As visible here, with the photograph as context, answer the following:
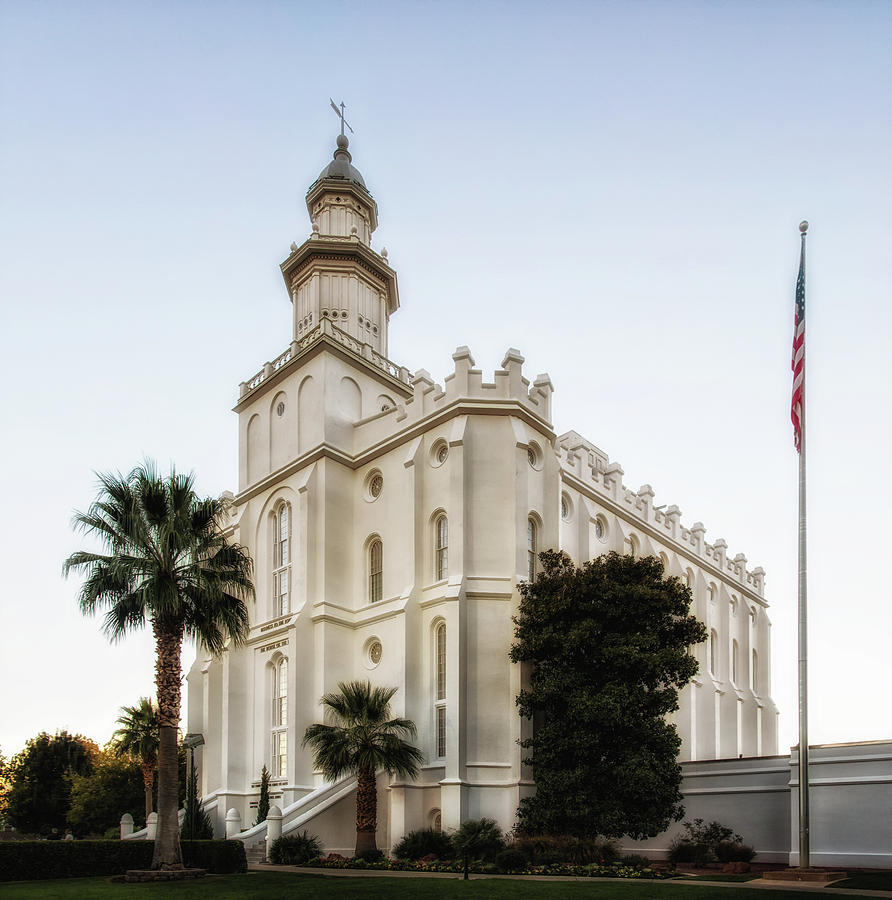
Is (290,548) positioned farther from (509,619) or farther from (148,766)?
(148,766)

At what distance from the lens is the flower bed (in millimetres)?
20609

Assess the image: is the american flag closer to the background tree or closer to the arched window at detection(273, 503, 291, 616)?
the arched window at detection(273, 503, 291, 616)

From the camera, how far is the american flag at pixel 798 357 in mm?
20906

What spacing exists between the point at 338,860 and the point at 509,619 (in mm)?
8676

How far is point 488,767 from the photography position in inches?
1060

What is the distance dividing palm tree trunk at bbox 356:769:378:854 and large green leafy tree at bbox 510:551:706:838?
4355 millimetres

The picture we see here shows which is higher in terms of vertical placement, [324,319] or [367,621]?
[324,319]

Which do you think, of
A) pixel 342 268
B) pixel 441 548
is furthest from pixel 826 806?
pixel 342 268

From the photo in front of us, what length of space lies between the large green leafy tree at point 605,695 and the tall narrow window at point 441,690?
2918mm

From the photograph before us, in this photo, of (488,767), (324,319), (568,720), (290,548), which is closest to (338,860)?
(488,767)

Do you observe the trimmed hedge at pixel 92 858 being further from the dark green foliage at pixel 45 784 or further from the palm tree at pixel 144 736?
the dark green foliage at pixel 45 784

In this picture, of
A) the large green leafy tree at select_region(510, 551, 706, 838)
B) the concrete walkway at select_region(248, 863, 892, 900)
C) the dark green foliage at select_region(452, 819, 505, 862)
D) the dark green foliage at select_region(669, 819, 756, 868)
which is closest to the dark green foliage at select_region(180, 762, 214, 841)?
the concrete walkway at select_region(248, 863, 892, 900)

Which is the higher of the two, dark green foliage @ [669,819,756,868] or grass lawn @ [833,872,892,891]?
grass lawn @ [833,872,892,891]

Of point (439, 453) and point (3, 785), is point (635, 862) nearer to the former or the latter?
point (439, 453)
